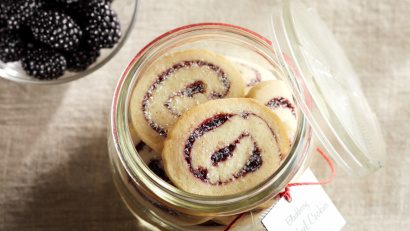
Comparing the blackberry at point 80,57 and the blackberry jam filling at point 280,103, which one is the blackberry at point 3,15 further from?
the blackberry jam filling at point 280,103

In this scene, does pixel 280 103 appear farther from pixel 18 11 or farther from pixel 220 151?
pixel 18 11

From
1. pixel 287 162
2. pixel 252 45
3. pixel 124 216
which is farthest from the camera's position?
pixel 124 216

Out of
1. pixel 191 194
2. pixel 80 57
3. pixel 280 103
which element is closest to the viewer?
pixel 191 194

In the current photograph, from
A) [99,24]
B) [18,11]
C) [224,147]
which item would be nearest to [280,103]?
[224,147]

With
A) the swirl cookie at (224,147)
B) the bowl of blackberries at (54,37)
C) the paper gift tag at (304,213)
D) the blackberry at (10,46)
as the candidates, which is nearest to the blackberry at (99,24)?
the bowl of blackberries at (54,37)

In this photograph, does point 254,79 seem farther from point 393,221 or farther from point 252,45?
point 393,221

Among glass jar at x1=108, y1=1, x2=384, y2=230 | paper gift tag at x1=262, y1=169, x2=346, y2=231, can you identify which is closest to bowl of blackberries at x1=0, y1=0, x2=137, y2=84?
glass jar at x1=108, y1=1, x2=384, y2=230

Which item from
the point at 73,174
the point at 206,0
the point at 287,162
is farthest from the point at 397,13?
the point at 73,174
